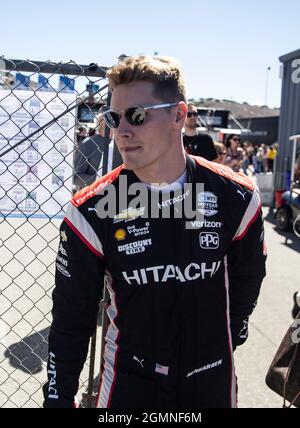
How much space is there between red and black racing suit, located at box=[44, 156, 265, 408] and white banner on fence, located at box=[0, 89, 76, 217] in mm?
802

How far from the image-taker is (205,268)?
180cm

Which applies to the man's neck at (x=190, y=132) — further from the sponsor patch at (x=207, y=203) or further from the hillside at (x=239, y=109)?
the hillside at (x=239, y=109)

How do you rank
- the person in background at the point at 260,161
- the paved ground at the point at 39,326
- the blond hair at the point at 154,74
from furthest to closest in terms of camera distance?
the person in background at the point at 260,161, the paved ground at the point at 39,326, the blond hair at the point at 154,74

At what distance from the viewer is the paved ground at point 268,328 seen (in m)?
3.65

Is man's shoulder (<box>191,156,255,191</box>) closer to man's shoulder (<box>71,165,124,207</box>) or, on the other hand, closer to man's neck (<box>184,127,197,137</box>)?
man's shoulder (<box>71,165,124,207</box>)

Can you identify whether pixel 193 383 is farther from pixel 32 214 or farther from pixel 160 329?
pixel 32 214

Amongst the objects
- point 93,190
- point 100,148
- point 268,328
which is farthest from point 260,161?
point 93,190

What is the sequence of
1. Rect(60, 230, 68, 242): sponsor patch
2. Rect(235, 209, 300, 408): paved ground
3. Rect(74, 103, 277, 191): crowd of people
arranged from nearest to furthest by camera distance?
Rect(60, 230, 68, 242): sponsor patch → Rect(74, 103, 277, 191): crowd of people → Rect(235, 209, 300, 408): paved ground

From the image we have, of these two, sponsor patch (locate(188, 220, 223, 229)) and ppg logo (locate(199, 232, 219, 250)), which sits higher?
sponsor patch (locate(188, 220, 223, 229))

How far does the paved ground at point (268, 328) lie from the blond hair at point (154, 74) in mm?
2558

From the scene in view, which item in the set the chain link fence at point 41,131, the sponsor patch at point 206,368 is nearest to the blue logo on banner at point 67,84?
the chain link fence at point 41,131

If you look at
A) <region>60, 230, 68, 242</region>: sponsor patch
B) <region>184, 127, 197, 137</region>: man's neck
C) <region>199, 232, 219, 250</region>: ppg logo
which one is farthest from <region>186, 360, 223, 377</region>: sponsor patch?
<region>184, 127, 197, 137</region>: man's neck

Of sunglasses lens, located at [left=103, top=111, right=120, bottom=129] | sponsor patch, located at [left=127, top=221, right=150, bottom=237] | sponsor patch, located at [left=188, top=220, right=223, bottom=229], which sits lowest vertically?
sponsor patch, located at [left=127, top=221, right=150, bottom=237]

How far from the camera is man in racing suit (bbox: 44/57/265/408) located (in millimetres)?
1744
